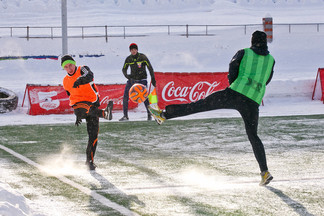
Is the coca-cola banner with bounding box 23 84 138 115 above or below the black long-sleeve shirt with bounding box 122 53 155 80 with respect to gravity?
below

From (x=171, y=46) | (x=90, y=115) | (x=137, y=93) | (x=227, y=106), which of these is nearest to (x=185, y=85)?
(x=137, y=93)

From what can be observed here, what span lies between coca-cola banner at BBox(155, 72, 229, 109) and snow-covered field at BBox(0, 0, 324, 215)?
35.0 inches

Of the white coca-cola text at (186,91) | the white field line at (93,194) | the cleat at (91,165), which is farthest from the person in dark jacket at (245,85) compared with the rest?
the white coca-cola text at (186,91)

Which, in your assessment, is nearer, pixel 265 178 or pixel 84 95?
pixel 265 178

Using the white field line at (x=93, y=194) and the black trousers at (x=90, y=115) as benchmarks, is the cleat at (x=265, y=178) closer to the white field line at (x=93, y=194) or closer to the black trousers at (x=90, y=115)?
the white field line at (x=93, y=194)

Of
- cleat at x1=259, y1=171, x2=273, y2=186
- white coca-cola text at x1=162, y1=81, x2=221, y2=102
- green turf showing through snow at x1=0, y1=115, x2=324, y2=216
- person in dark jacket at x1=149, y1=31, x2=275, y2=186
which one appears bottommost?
green turf showing through snow at x1=0, y1=115, x2=324, y2=216

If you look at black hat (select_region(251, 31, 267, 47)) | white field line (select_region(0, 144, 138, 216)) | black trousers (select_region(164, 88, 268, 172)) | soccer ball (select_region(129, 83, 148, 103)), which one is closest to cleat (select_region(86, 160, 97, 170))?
white field line (select_region(0, 144, 138, 216))

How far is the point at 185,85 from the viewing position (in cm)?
2058

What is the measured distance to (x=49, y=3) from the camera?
8300 cm

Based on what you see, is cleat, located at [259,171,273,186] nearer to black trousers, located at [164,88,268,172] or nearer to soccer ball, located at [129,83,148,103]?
black trousers, located at [164,88,268,172]

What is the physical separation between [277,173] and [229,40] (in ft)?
120

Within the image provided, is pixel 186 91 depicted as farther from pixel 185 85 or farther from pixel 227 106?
pixel 227 106

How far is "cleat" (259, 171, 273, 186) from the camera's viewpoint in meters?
8.45

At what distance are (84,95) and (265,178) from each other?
3.00 meters
